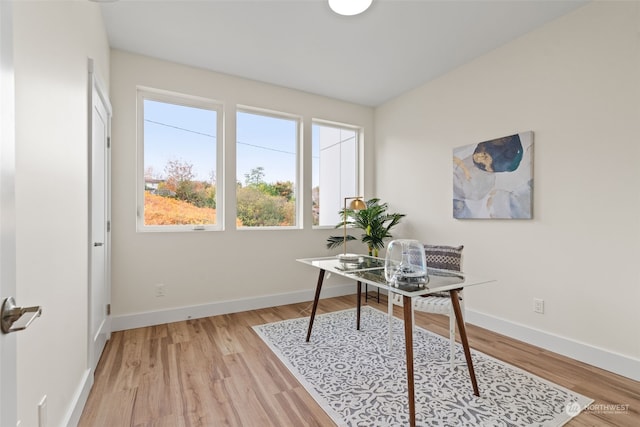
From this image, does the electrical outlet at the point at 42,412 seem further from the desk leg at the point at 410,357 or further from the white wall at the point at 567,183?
the white wall at the point at 567,183

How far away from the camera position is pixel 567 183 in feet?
7.88

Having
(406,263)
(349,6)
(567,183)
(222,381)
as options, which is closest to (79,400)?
(222,381)

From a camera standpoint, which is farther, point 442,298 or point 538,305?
point 538,305

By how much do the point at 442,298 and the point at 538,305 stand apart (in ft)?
3.29

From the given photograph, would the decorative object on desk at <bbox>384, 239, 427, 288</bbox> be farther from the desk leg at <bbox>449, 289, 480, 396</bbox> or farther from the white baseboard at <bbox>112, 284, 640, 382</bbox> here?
the white baseboard at <bbox>112, 284, 640, 382</bbox>

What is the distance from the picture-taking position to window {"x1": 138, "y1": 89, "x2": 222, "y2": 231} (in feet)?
10.2

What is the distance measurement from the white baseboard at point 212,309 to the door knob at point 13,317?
8.81 ft

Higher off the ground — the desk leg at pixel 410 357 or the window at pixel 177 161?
the window at pixel 177 161

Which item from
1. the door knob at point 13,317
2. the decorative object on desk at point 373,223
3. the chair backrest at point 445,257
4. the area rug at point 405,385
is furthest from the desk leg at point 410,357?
the decorative object on desk at point 373,223

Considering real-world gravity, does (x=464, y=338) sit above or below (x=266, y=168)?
below

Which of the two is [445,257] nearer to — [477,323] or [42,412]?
[477,323]

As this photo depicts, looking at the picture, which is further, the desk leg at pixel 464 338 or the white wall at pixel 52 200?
the desk leg at pixel 464 338

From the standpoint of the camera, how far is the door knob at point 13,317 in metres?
0.61

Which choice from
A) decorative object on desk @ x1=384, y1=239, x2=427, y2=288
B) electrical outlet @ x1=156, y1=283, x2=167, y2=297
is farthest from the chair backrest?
electrical outlet @ x1=156, y1=283, x2=167, y2=297
